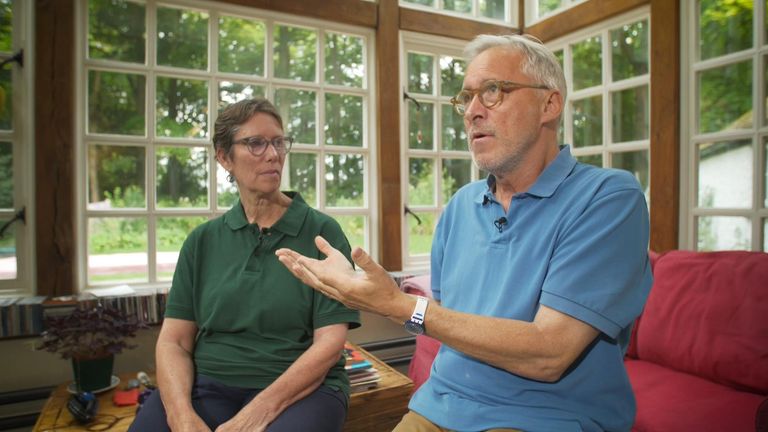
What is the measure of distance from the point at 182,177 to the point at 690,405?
2595 millimetres

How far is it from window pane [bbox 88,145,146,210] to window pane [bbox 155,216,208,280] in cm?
17

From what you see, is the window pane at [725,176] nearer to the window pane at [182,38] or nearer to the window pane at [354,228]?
the window pane at [354,228]

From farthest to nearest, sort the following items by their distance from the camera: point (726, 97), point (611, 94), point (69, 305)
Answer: point (611, 94)
point (726, 97)
point (69, 305)

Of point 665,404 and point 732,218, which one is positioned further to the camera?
point 732,218

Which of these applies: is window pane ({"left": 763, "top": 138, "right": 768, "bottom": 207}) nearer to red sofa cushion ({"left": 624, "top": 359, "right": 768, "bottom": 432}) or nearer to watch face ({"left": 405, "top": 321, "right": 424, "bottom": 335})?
red sofa cushion ({"left": 624, "top": 359, "right": 768, "bottom": 432})

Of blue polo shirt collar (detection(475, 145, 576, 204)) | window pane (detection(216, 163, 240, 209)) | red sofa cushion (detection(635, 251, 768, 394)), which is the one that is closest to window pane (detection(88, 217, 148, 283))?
window pane (detection(216, 163, 240, 209))

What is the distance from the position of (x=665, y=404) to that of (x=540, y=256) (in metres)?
1.08

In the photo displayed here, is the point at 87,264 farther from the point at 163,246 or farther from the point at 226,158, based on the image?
the point at 226,158

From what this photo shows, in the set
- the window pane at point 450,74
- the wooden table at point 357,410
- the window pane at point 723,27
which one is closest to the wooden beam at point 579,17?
the window pane at point 723,27

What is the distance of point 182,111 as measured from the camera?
2752 millimetres

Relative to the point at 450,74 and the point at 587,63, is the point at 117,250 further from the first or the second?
the point at 587,63

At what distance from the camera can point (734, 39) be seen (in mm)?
2457

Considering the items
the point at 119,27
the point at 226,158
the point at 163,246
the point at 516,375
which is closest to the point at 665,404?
the point at 516,375

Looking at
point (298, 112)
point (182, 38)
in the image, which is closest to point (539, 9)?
point (298, 112)
